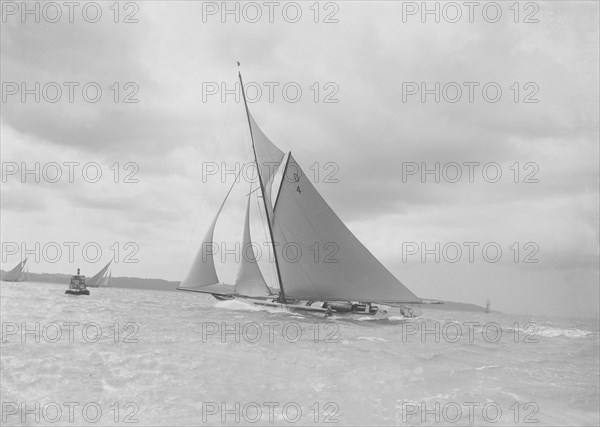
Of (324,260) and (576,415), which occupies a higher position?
(324,260)

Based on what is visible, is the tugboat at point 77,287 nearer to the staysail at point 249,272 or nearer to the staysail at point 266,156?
the staysail at point 249,272

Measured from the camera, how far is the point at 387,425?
34.8 feet

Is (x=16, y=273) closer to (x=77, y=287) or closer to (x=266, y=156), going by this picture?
(x=77, y=287)

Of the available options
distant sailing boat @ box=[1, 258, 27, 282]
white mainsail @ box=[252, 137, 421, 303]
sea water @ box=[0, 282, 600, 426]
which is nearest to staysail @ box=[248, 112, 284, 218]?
white mainsail @ box=[252, 137, 421, 303]

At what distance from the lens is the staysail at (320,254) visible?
39.9 m

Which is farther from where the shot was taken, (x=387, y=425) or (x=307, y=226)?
(x=307, y=226)

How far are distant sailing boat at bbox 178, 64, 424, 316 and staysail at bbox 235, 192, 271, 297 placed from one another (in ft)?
9.41

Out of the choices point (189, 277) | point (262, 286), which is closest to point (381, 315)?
point (262, 286)

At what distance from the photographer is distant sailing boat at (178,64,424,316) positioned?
131ft

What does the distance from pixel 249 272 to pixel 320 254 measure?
11337 millimetres

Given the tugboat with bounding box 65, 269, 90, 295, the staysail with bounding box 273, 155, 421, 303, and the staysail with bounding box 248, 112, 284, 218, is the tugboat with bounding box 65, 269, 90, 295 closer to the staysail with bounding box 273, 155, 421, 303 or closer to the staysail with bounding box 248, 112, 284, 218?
the staysail with bounding box 248, 112, 284, 218

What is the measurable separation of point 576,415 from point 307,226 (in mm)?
29660

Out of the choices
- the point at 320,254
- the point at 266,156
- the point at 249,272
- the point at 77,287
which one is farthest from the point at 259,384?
the point at 77,287

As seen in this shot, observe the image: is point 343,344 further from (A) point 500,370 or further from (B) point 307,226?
(B) point 307,226
